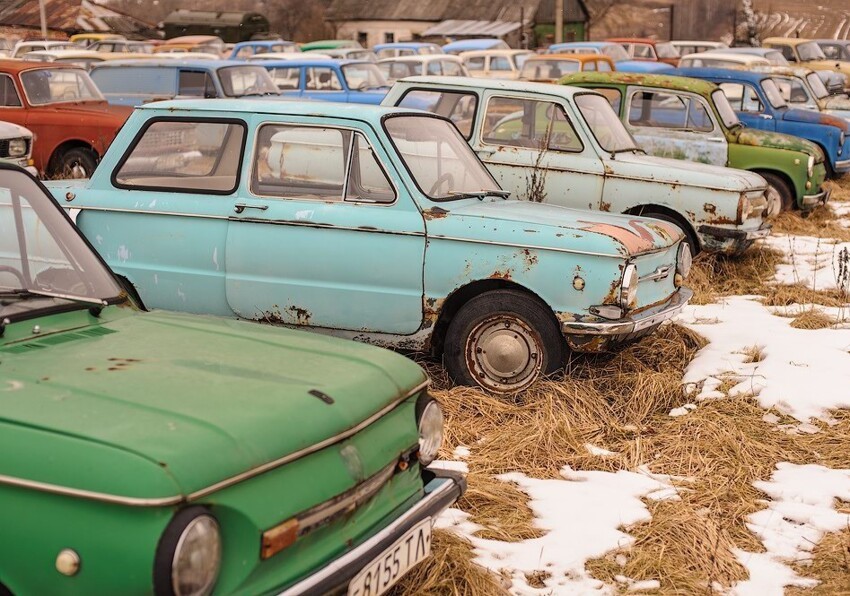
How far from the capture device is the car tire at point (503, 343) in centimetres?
599

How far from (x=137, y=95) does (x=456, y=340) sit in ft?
35.4

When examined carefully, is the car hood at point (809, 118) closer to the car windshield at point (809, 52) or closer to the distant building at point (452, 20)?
the car windshield at point (809, 52)

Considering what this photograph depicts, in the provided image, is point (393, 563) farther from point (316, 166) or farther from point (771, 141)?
point (771, 141)

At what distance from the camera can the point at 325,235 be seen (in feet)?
19.9

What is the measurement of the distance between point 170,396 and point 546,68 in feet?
58.3

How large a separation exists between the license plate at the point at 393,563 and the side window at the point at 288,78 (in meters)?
15.2

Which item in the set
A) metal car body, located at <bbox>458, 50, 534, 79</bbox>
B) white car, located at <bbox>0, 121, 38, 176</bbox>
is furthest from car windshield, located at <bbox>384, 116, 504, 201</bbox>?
metal car body, located at <bbox>458, 50, 534, 79</bbox>

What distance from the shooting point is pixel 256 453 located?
2.85 meters

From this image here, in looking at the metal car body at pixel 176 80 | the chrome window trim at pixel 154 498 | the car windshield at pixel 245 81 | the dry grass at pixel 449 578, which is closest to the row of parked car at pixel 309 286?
the chrome window trim at pixel 154 498

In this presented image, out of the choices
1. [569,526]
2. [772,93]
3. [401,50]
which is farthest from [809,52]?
[569,526]

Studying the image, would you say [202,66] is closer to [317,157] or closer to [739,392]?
[317,157]

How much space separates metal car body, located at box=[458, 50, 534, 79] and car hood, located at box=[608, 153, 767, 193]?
53.1ft

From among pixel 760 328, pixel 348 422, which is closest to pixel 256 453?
pixel 348 422

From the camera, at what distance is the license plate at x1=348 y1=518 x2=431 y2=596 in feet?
10.1
